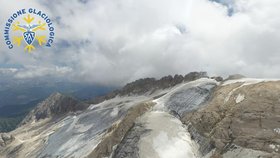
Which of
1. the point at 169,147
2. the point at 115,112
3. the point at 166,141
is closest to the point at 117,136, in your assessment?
the point at 166,141

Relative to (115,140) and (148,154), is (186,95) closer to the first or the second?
(115,140)

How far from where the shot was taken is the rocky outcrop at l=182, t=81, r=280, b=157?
67000mm

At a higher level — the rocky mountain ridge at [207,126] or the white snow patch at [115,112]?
the white snow patch at [115,112]

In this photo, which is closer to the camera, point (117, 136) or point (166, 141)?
point (166, 141)

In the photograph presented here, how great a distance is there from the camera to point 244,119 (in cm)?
7281

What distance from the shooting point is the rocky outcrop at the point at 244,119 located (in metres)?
67.0

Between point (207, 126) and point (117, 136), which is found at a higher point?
point (117, 136)

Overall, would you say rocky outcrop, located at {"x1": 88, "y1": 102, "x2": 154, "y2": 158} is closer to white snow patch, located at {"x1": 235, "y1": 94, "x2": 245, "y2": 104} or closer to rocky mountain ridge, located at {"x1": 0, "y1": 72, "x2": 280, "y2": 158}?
rocky mountain ridge, located at {"x1": 0, "y1": 72, "x2": 280, "y2": 158}

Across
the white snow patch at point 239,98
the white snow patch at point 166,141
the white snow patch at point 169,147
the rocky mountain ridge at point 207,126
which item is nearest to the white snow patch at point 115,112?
the rocky mountain ridge at point 207,126

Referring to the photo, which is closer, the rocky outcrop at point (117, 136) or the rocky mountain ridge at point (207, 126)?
the rocky mountain ridge at point (207, 126)

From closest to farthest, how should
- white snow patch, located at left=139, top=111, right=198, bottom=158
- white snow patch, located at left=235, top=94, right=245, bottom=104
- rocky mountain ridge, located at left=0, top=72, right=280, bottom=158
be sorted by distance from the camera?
rocky mountain ridge, located at left=0, top=72, right=280, bottom=158, white snow patch, located at left=139, top=111, right=198, bottom=158, white snow patch, located at left=235, top=94, right=245, bottom=104

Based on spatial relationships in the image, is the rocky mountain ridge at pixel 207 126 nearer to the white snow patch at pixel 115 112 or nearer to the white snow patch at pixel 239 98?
the white snow patch at pixel 239 98

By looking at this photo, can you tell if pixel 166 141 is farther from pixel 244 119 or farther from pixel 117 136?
pixel 244 119

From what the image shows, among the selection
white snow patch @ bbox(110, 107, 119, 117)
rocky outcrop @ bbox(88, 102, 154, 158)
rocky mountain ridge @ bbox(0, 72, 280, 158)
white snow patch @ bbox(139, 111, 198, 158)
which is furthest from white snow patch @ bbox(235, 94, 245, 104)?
white snow patch @ bbox(110, 107, 119, 117)
